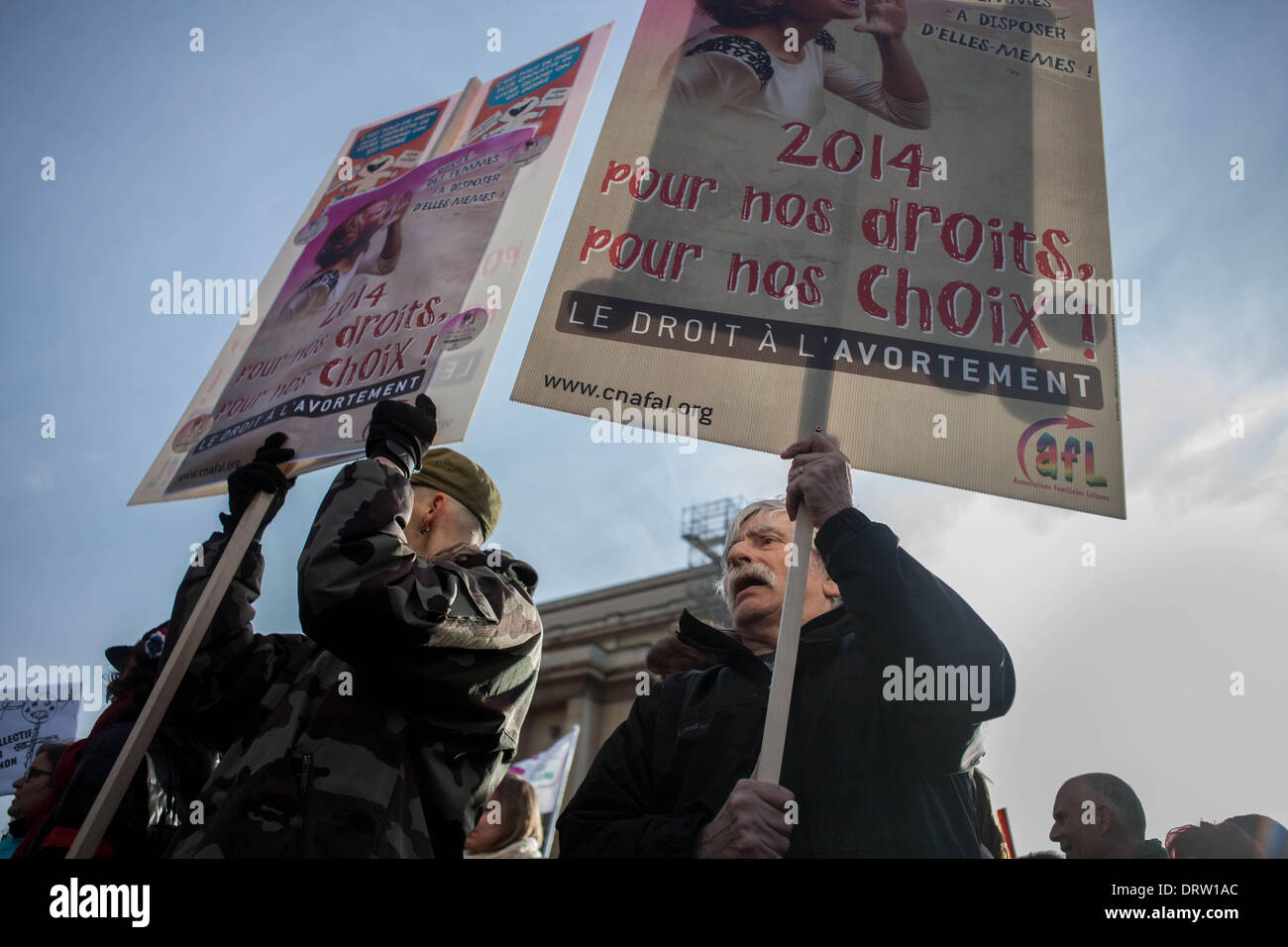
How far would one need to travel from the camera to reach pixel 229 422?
3.79 meters

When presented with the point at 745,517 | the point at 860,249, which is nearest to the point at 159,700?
the point at 745,517

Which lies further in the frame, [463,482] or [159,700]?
[463,482]

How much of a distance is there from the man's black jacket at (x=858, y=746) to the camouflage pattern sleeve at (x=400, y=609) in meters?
0.40

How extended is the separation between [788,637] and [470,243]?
2323 millimetres

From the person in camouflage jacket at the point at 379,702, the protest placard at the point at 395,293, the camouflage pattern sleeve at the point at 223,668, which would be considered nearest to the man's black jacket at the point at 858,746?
the person in camouflage jacket at the point at 379,702

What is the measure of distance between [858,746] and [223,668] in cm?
180

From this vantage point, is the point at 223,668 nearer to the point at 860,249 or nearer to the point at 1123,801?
the point at 860,249

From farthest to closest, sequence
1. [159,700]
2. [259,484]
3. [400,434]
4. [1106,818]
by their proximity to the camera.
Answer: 1. [1106,818]
2. [259,484]
3. [400,434]
4. [159,700]

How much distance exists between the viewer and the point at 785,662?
6.64 ft

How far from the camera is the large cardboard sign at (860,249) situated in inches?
103

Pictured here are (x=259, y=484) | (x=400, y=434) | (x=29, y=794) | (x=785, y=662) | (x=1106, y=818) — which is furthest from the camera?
(x=29, y=794)

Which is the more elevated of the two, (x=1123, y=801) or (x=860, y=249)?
(x=860, y=249)

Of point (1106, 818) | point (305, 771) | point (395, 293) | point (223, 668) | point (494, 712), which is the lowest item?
point (1106, 818)
